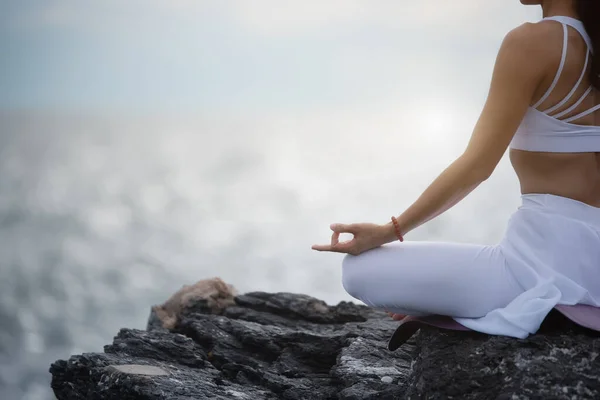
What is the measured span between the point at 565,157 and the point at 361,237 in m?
0.87

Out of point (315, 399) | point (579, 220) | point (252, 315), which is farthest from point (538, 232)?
point (252, 315)

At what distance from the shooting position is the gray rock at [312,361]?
117 inches

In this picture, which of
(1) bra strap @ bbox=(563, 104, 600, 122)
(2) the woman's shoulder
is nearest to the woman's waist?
(1) bra strap @ bbox=(563, 104, 600, 122)

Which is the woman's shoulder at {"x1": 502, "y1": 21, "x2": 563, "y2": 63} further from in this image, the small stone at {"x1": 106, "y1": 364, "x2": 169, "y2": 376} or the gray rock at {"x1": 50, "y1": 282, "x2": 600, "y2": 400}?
the small stone at {"x1": 106, "y1": 364, "x2": 169, "y2": 376}

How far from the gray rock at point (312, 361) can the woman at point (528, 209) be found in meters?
0.12

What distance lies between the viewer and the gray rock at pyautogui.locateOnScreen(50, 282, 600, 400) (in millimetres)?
2967

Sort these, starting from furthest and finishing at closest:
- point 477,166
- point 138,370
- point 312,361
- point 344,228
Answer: point 312,361
point 138,370
point 344,228
point 477,166

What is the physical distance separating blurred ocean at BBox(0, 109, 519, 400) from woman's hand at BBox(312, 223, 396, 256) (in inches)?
833

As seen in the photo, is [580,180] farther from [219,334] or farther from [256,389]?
[219,334]

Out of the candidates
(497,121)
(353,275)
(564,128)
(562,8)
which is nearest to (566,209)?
(564,128)

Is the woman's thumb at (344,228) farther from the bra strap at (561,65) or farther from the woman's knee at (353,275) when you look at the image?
the bra strap at (561,65)

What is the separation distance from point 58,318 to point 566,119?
2887 cm

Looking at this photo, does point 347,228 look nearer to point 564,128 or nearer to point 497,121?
point 497,121

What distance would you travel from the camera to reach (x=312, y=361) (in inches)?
175
